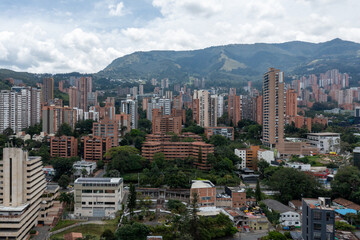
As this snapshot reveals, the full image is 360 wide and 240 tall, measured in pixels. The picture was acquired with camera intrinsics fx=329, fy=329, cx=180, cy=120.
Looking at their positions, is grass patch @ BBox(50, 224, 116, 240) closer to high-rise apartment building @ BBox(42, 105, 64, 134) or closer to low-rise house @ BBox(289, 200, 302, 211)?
low-rise house @ BBox(289, 200, 302, 211)

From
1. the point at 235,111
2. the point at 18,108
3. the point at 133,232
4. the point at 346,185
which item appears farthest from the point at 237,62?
the point at 133,232

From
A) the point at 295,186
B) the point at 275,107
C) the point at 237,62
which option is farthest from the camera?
the point at 237,62

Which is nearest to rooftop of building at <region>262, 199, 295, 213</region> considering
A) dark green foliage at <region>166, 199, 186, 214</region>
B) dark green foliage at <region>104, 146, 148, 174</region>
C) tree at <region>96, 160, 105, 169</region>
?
dark green foliage at <region>166, 199, 186, 214</region>

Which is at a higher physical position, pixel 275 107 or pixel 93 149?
pixel 275 107

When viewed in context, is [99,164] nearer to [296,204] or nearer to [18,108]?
[296,204]

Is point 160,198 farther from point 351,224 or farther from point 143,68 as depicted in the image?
point 143,68

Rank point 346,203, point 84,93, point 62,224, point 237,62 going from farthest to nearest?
point 237,62 → point 84,93 → point 346,203 → point 62,224
